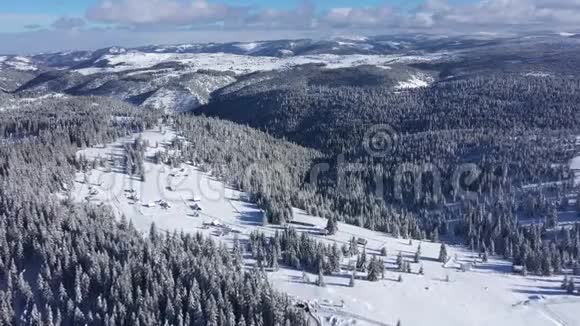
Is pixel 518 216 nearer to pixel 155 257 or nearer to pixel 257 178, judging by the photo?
pixel 257 178

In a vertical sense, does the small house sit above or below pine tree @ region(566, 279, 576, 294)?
below

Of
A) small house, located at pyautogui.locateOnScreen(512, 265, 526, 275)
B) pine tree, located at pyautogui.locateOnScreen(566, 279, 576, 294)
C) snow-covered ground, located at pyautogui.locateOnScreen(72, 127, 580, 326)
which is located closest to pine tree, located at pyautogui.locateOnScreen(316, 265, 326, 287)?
snow-covered ground, located at pyautogui.locateOnScreen(72, 127, 580, 326)

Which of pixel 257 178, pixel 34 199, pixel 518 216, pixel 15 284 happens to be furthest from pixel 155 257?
pixel 518 216

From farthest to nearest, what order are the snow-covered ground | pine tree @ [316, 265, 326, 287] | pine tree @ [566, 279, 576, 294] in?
pine tree @ [566, 279, 576, 294] → pine tree @ [316, 265, 326, 287] → the snow-covered ground

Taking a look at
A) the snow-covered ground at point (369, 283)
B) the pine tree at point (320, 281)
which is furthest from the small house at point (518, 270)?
the pine tree at point (320, 281)

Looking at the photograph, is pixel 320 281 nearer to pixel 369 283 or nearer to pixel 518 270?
pixel 369 283

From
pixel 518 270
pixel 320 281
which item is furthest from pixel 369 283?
pixel 518 270

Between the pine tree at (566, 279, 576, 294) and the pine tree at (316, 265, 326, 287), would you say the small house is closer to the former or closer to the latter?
the pine tree at (566, 279, 576, 294)

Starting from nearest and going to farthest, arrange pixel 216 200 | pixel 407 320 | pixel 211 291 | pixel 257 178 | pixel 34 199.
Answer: pixel 211 291, pixel 407 320, pixel 34 199, pixel 216 200, pixel 257 178
